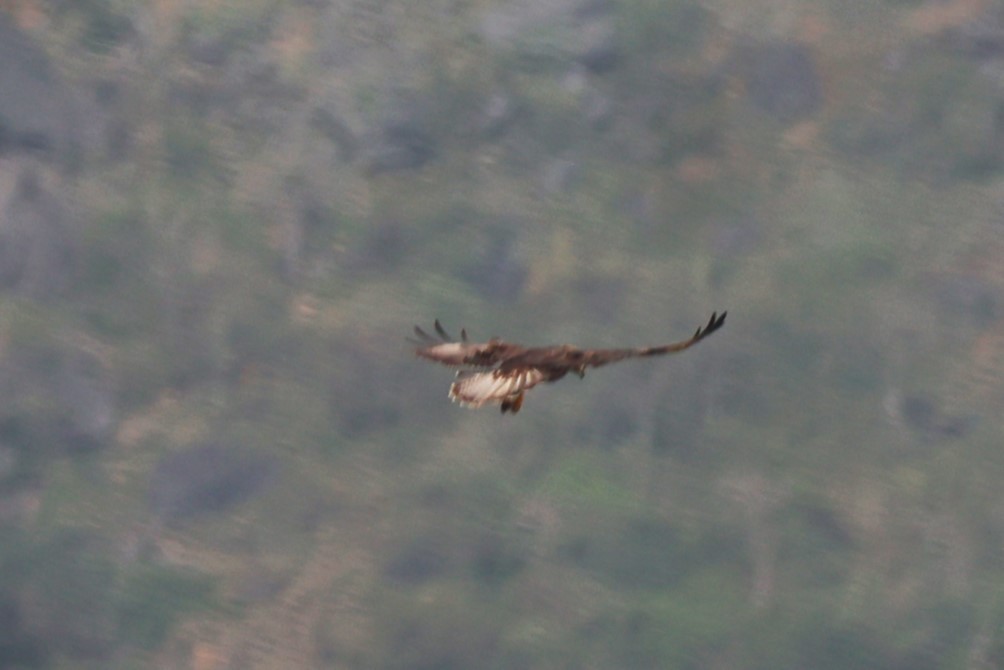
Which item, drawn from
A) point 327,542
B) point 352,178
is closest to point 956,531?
point 327,542

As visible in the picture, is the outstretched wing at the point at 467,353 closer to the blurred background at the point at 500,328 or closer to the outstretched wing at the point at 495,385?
the outstretched wing at the point at 495,385

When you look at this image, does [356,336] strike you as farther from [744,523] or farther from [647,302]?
[744,523]

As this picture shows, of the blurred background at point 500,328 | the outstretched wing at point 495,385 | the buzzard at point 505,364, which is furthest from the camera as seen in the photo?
the blurred background at point 500,328

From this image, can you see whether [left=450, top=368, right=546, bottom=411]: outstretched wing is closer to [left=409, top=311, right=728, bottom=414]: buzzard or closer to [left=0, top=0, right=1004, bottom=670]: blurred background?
[left=409, top=311, right=728, bottom=414]: buzzard

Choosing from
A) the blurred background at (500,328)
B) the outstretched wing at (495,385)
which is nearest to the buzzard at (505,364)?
the outstretched wing at (495,385)

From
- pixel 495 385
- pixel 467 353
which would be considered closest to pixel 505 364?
pixel 495 385

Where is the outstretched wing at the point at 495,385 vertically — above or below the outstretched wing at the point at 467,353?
below

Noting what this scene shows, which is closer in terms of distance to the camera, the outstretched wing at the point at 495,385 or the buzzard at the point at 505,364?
the buzzard at the point at 505,364

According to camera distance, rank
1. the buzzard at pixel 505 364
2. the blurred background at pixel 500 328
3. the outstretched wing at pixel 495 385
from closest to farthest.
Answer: the buzzard at pixel 505 364 < the outstretched wing at pixel 495 385 < the blurred background at pixel 500 328

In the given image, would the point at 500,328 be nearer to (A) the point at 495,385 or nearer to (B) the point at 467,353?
(B) the point at 467,353

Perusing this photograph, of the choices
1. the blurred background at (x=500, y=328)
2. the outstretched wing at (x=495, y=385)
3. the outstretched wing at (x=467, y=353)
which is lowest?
the outstretched wing at (x=495, y=385)
